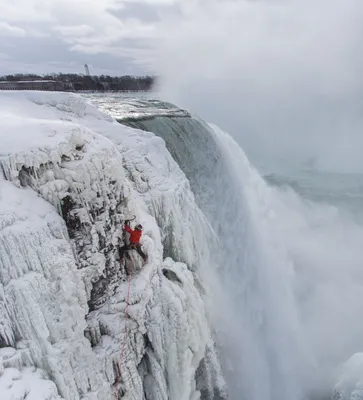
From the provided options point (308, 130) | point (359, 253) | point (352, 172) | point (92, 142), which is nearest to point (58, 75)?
point (308, 130)

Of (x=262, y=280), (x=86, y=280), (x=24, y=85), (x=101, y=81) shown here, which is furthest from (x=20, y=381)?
(x=101, y=81)

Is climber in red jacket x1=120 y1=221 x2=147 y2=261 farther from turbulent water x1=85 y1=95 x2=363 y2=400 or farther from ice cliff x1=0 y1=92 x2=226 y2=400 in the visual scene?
turbulent water x1=85 y1=95 x2=363 y2=400

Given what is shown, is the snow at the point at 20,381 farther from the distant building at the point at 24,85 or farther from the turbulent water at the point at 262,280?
the distant building at the point at 24,85

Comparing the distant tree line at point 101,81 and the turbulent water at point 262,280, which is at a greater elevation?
the distant tree line at point 101,81

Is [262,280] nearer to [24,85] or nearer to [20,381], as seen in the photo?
[20,381]

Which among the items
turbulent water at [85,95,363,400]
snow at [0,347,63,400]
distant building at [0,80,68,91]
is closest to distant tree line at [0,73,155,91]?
distant building at [0,80,68,91]

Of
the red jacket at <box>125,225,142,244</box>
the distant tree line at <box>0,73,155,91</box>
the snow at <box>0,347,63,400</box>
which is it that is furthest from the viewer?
the distant tree line at <box>0,73,155,91</box>

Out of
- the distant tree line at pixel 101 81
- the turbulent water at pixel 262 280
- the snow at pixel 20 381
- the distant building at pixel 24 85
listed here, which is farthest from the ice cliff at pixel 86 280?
the distant tree line at pixel 101 81
